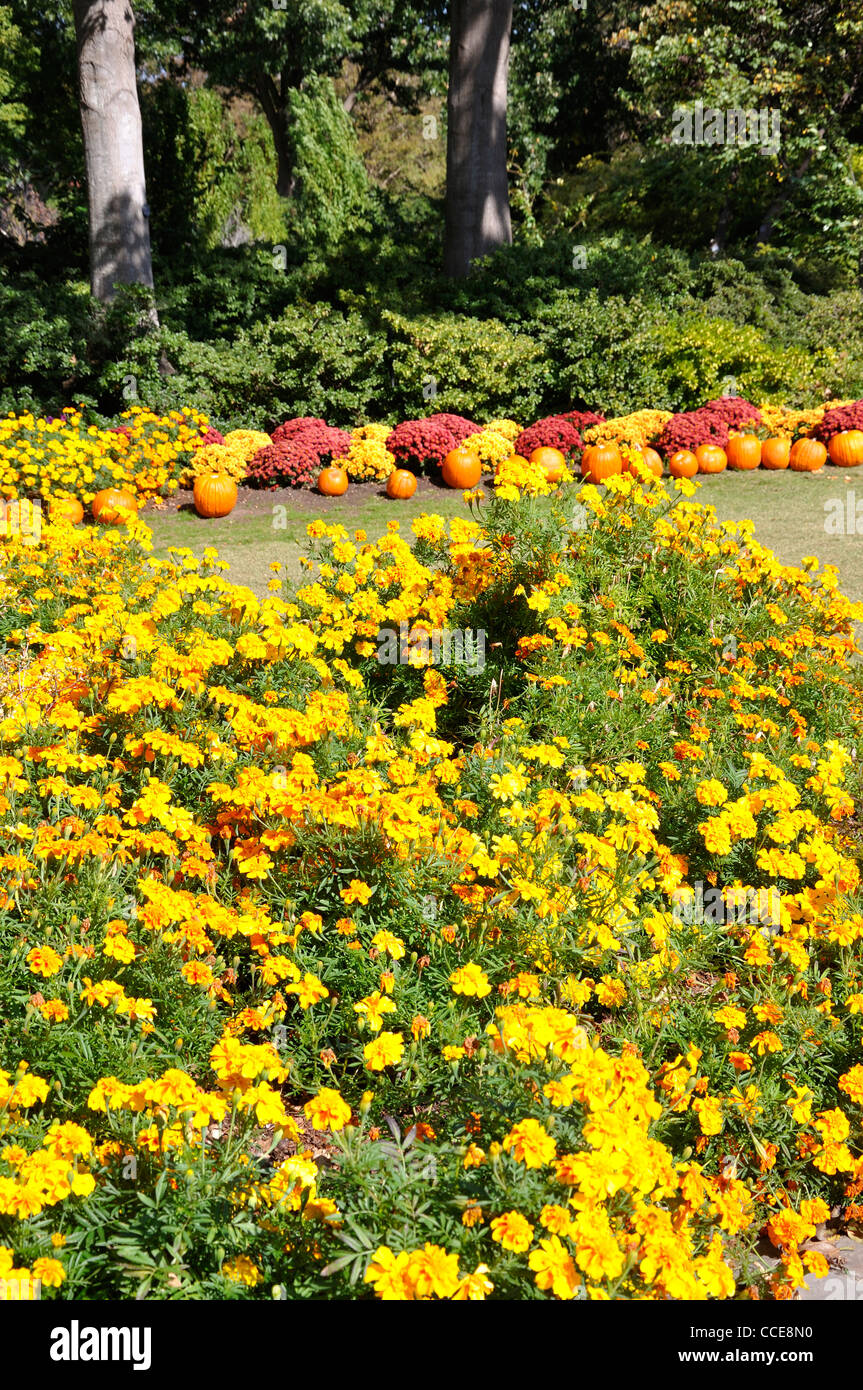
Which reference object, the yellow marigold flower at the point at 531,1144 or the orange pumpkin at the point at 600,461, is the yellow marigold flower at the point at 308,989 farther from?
the orange pumpkin at the point at 600,461

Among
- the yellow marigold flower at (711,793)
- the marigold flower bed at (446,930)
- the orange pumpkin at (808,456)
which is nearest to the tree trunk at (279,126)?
the orange pumpkin at (808,456)

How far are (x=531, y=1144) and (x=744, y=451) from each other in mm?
8535

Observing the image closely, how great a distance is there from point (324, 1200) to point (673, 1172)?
71 cm

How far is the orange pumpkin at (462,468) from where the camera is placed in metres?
8.48

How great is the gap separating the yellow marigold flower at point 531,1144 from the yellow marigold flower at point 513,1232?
9cm

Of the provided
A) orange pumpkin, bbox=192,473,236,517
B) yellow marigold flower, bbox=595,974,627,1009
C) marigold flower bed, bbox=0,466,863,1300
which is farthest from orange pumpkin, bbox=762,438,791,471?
yellow marigold flower, bbox=595,974,627,1009

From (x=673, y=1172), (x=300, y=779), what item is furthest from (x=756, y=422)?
(x=673, y=1172)

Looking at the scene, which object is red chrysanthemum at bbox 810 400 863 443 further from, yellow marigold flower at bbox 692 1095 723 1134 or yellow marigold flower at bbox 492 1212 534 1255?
yellow marigold flower at bbox 492 1212 534 1255

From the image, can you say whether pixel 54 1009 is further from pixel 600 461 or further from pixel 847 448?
pixel 847 448

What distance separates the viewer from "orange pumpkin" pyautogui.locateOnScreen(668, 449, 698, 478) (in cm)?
853

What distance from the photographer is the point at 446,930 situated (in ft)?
8.17

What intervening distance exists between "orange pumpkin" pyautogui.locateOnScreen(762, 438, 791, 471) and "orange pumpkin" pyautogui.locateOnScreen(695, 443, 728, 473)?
1.47ft
